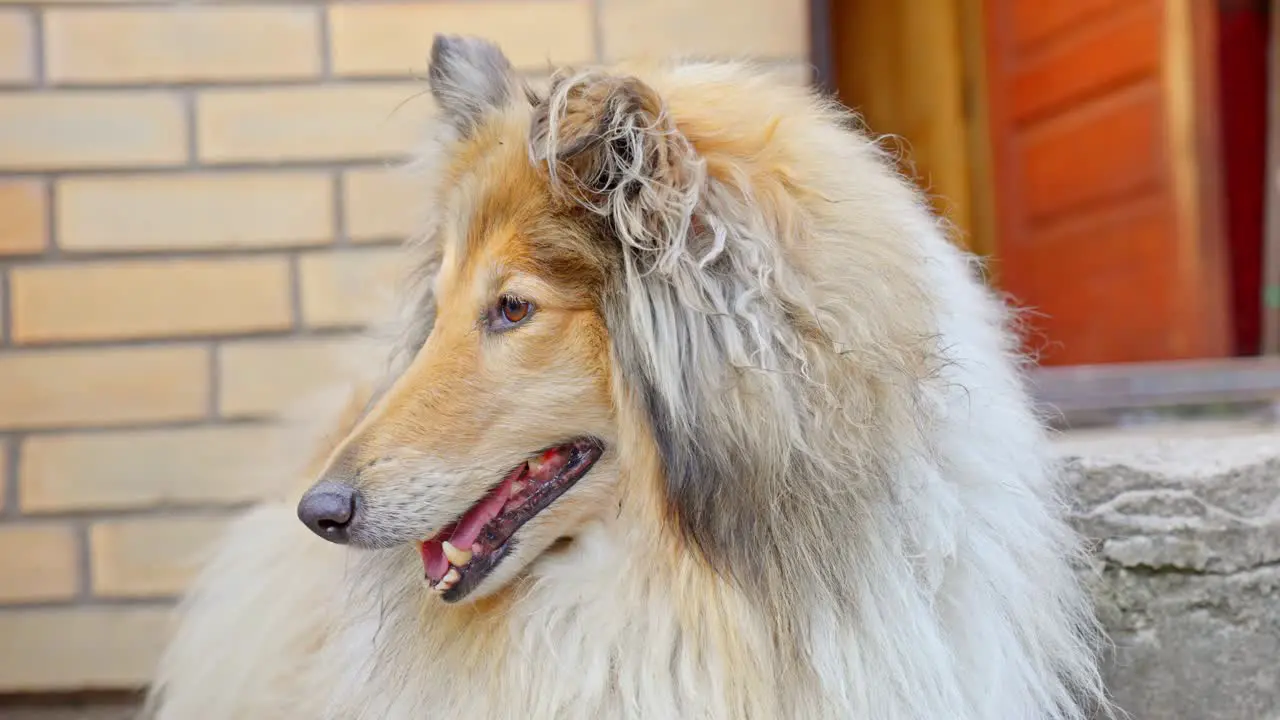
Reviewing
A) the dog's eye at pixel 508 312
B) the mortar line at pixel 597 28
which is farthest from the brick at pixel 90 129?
the dog's eye at pixel 508 312

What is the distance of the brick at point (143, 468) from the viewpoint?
3.09 m

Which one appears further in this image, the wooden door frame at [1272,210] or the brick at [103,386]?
the wooden door frame at [1272,210]

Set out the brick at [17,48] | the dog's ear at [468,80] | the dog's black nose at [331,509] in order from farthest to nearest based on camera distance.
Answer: the brick at [17,48] → the dog's ear at [468,80] → the dog's black nose at [331,509]

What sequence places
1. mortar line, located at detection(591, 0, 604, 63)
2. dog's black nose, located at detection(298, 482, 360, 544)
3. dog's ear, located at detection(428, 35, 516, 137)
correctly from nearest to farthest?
dog's black nose, located at detection(298, 482, 360, 544) < dog's ear, located at detection(428, 35, 516, 137) < mortar line, located at detection(591, 0, 604, 63)

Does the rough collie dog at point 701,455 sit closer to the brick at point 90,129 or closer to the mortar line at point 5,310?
the brick at point 90,129

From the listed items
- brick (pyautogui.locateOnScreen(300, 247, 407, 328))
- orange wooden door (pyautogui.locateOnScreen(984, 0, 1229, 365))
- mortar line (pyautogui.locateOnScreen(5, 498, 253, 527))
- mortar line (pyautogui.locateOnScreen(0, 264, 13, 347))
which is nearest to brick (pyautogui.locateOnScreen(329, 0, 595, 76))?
brick (pyautogui.locateOnScreen(300, 247, 407, 328))

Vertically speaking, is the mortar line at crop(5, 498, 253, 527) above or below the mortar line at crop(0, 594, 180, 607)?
above

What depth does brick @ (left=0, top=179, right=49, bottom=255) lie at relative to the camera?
3.09 meters

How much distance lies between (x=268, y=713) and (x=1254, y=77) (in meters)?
4.82

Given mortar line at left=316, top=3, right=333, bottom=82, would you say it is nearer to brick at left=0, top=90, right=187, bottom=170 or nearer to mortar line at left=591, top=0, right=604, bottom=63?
brick at left=0, top=90, right=187, bottom=170

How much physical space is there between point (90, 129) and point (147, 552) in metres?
1.14

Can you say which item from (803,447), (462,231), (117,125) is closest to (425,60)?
(117,125)

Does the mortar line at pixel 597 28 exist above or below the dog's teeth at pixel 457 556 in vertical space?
above

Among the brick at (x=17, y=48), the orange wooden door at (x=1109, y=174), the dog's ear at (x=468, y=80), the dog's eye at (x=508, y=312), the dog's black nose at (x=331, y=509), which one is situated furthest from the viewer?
the orange wooden door at (x=1109, y=174)
